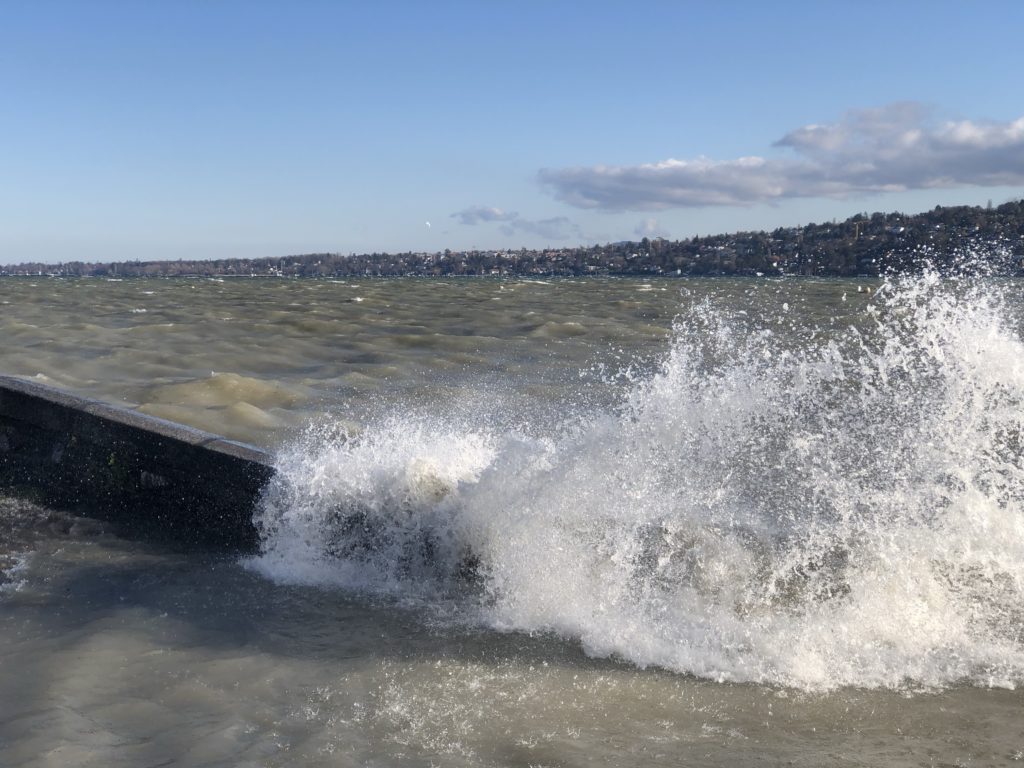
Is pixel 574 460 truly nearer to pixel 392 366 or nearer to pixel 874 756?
pixel 874 756

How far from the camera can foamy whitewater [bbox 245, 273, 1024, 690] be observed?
4344 millimetres

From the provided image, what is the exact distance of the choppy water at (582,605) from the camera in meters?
3.53

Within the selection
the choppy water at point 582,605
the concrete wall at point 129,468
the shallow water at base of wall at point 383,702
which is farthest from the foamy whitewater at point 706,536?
the concrete wall at point 129,468

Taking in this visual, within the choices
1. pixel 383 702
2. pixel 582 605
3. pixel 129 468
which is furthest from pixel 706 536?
pixel 129 468

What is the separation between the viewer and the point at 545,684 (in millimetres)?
3943

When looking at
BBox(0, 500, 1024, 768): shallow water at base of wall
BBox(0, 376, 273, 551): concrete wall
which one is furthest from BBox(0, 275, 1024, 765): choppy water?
BBox(0, 376, 273, 551): concrete wall

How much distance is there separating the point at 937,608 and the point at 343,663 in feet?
9.15

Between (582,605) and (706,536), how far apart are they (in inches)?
30.0

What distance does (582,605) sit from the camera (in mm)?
4727

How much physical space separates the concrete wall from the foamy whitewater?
36cm

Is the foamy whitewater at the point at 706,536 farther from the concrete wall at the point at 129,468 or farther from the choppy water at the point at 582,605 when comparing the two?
the concrete wall at the point at 129,468

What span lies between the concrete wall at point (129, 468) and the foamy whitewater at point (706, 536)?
1.19 ft

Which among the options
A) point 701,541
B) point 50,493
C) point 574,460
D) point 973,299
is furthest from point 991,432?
point 50,493

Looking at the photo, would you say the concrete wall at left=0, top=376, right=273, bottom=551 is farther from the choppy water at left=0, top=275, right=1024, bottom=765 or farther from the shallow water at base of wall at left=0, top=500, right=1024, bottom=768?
the shallow water at base of wall at left=0, top=500, right=1024, bottom=768
